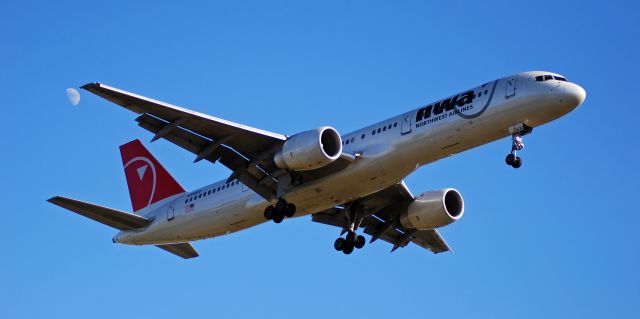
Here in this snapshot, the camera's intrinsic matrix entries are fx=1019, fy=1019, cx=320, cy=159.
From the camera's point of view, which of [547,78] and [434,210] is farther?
[434,210]

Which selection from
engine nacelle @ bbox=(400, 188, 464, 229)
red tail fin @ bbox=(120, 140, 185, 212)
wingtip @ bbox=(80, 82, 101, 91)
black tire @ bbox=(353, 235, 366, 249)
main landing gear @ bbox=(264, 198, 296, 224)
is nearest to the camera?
wingtip @ bbox=(80, 82, 101, 91)

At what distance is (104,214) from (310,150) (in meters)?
10.6

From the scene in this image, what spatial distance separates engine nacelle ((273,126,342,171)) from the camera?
35594mm

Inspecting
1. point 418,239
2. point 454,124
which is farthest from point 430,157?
point 418,239

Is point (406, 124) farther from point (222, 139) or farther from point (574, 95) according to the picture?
point (222, 139)

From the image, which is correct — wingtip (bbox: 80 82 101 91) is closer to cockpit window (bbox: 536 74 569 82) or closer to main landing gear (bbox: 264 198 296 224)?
main landing gear (bbox: 264 198 296 224)

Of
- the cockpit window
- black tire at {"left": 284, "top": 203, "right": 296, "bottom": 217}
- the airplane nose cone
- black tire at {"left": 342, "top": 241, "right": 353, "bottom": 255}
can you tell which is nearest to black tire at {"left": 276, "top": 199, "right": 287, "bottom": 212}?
black tire at {"left": 284, "top": 203, "right": 296, "bottom": 217}

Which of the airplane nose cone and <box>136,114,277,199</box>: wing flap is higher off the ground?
the airplane nose cone

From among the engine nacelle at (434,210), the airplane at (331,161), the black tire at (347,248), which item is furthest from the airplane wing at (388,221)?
the black tire at (347,248)

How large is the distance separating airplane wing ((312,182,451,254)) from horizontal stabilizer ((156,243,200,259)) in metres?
5.51

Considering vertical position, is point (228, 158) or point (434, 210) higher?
point (434, 210)

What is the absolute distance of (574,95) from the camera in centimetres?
3456

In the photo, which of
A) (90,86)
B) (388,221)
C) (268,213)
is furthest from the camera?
(388,221)

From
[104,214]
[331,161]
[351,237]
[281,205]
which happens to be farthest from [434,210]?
[104,214]
